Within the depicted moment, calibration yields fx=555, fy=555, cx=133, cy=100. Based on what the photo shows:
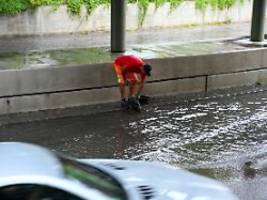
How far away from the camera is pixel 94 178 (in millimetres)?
3994

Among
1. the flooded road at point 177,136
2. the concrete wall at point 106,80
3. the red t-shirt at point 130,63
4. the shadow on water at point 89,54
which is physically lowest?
the flooded road at point 177,136

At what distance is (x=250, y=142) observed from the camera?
890 centimetres

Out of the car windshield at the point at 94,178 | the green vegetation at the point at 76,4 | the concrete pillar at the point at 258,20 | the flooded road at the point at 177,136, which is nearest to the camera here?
the car windshield at the point at 94,178

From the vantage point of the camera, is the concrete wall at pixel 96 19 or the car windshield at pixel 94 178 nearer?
the car windshield at pixel 94 178

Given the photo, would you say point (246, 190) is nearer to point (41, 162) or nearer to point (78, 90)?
point (41, 162)

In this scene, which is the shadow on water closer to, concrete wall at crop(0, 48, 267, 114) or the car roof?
concrete wall at crop(0, 48, 267, 114)

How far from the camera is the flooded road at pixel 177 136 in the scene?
7.75 metres

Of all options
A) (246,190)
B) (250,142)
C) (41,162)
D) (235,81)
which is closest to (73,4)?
(235,81)

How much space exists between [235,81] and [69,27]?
12359mm

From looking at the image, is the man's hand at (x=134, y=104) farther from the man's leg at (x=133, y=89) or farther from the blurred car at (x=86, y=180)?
the blurred car at (x=86, y=180)

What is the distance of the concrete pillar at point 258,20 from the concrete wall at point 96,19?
10.9 m

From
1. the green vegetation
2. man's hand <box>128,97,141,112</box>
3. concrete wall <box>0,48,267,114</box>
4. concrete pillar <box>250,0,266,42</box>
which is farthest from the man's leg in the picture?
the green vegetation

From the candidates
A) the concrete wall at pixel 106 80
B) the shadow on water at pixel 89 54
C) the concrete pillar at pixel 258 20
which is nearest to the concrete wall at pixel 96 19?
the shadow on water at pixel 89 54

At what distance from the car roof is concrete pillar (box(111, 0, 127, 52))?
9.23 m
